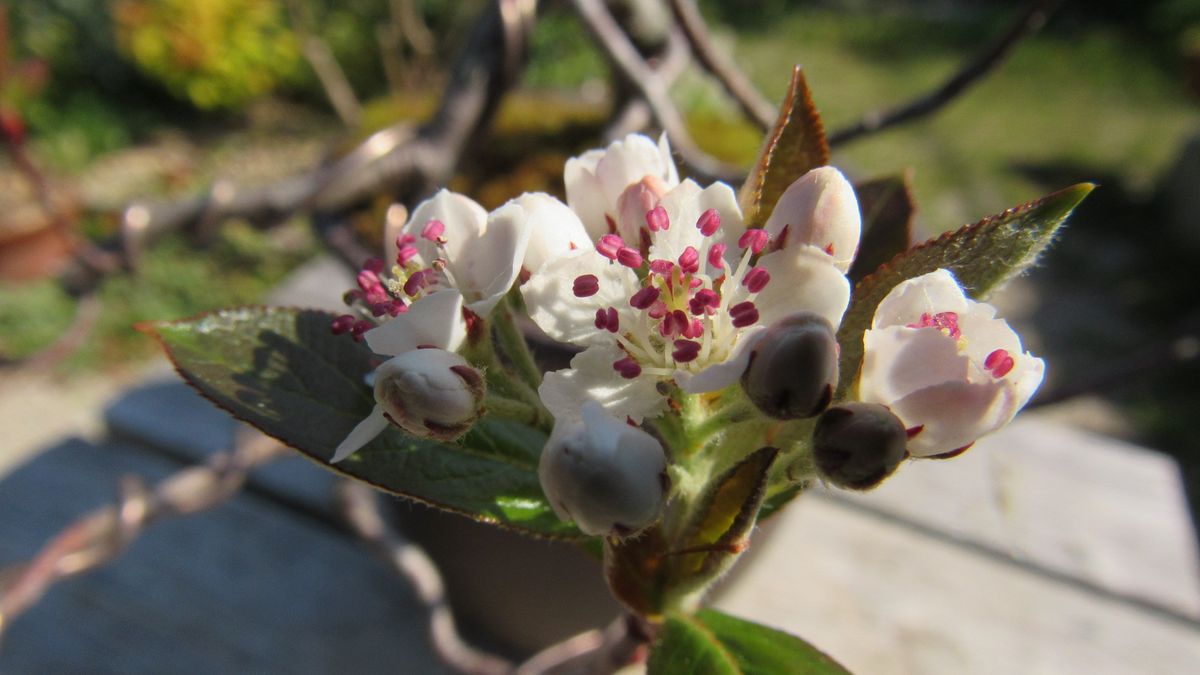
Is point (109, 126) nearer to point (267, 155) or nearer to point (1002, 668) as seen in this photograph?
point (267, 155)

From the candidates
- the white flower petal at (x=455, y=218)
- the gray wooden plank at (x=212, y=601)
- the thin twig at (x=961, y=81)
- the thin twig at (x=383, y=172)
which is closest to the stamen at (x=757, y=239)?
the white flower petal at (x=455, y=218)

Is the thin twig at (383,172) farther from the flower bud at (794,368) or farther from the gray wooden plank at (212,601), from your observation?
the flower bud at (794,368)

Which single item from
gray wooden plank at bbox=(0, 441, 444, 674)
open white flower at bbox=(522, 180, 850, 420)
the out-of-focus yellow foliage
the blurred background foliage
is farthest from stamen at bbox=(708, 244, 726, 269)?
the out-of-focus yellow foliage

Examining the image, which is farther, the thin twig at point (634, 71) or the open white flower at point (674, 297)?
the thin twig at point (634, 71)

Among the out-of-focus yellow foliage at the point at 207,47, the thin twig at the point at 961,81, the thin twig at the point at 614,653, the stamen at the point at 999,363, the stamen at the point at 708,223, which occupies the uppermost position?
the out-of-focus yellow foliage at the point at 207,47

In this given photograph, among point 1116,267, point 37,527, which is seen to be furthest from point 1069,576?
point 1116,267

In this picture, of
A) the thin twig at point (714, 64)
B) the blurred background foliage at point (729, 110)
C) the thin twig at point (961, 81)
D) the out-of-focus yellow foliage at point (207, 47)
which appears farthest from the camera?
the out-of-focus yellow foliage at point (207, 47)

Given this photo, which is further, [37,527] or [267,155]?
[267,155]
